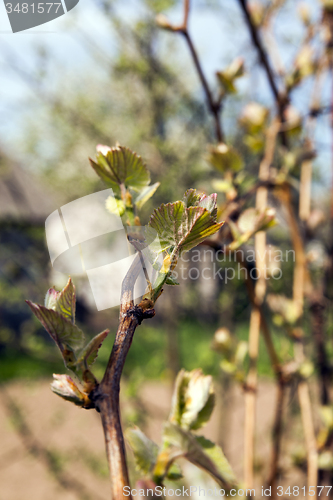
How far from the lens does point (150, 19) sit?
1.35 meters

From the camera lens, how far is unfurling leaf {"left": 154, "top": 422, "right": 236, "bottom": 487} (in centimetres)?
22

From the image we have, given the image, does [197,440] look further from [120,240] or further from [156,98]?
[156,98]

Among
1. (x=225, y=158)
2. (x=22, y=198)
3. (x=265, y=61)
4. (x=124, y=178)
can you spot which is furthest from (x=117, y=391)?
(x=22, y=198)

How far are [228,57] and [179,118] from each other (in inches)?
21.1

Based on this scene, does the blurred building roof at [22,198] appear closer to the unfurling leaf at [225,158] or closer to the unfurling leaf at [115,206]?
the unfurling leaf at [225,158]

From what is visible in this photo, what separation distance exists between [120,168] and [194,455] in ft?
0.58

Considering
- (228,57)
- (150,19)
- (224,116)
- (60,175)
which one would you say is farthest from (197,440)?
(60,175)

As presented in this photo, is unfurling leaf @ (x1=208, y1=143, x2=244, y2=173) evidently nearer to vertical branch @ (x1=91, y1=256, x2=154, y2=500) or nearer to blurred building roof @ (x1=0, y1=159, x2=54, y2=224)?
vertical branch @ (x1=91, y1=256, x2=154, y2=500)

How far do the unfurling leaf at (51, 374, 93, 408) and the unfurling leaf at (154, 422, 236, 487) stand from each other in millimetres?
63

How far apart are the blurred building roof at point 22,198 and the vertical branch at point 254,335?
3228 millimetres

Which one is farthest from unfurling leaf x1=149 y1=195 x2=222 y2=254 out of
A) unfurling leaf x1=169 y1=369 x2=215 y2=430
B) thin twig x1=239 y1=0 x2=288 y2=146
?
thin twig x1=239 y1=0 x2=288 y2=146

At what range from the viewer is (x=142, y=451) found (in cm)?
23

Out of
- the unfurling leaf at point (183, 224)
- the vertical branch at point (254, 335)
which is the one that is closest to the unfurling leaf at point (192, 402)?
the unfurling leaf at point (183, 224)

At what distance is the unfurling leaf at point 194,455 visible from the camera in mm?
221
